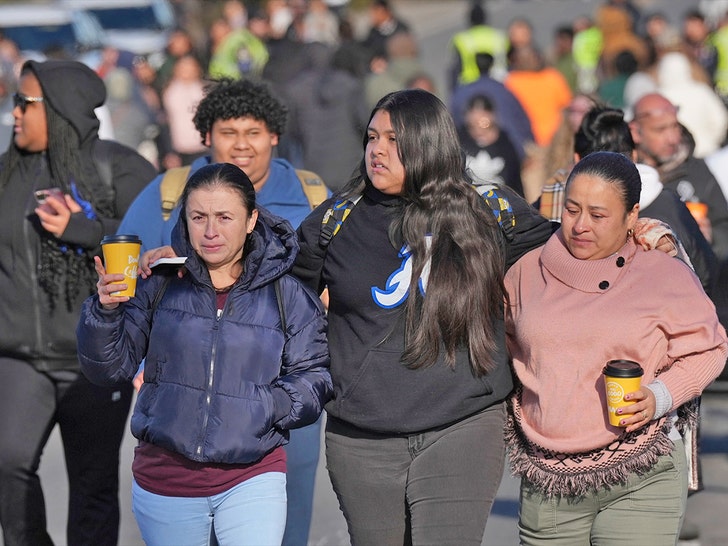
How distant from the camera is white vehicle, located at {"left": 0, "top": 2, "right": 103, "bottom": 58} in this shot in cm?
2000

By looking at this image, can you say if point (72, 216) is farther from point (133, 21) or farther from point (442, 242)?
point (133, 21)

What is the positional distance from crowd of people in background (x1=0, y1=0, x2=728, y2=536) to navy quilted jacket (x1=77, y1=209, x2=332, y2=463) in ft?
0.98

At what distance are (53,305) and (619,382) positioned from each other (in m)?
2.61

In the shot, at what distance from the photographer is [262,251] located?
4.37 m

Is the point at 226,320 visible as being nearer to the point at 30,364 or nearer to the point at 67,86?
the point at 30,364

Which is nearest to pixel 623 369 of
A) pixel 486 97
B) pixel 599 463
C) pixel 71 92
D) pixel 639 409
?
pixel 639 409

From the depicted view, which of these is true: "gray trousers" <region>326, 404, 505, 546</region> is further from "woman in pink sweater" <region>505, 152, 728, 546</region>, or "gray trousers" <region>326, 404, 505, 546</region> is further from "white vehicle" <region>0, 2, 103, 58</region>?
"white vehicle" <region>0, 2, 103, 58</region>

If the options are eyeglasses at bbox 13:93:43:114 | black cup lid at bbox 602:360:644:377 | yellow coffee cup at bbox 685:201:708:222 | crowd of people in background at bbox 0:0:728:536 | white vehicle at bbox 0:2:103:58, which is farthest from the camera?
white vehicle at bbox 0:2:103:58

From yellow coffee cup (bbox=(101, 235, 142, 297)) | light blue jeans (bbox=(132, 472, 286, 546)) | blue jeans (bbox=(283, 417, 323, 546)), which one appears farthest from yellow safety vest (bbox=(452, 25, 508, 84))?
light blue jeans (bbox=(132, 472, 286, 546))

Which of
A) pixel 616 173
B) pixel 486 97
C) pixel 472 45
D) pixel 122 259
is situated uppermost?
pixel 472 45

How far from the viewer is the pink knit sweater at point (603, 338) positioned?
13.8 feet

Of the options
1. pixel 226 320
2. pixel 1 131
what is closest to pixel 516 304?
pixel 226 320

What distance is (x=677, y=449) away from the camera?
4.35 m

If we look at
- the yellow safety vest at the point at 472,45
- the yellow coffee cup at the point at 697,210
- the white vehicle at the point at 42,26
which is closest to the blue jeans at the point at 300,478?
the yellow coffee cup at the point at 697,210
